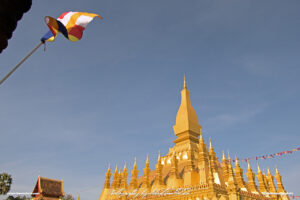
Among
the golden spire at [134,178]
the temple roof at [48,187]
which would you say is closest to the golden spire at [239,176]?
the golden spire at [134,178]

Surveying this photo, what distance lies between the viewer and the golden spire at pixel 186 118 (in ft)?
129

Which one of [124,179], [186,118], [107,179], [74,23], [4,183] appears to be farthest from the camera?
[186,118]

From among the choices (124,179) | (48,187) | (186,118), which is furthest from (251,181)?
(48,187)

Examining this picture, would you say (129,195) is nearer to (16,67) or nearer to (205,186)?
(205,186)

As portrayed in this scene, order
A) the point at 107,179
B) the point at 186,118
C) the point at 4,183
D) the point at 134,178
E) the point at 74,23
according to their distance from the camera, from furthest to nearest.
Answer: the point at 186,118 < the point at 107,179 < the point at 134,178 < the point at 4,183 < the point at 74,23

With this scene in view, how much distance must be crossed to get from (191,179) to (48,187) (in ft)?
51.0

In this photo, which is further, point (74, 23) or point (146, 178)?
point (146, 178)

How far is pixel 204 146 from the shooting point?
2939 centimetres

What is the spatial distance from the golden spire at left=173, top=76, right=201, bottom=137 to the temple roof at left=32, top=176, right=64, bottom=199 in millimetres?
19217

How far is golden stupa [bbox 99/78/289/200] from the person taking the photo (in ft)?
79.5

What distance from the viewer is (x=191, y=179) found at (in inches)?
1062

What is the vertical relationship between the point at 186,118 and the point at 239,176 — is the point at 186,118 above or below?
above

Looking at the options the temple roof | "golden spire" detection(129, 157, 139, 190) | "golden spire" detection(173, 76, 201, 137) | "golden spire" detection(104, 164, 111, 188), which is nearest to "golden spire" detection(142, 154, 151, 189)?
"golden spire" detection(129, 157, 139, 190)

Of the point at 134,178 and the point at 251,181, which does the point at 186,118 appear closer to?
the point at 134,178
